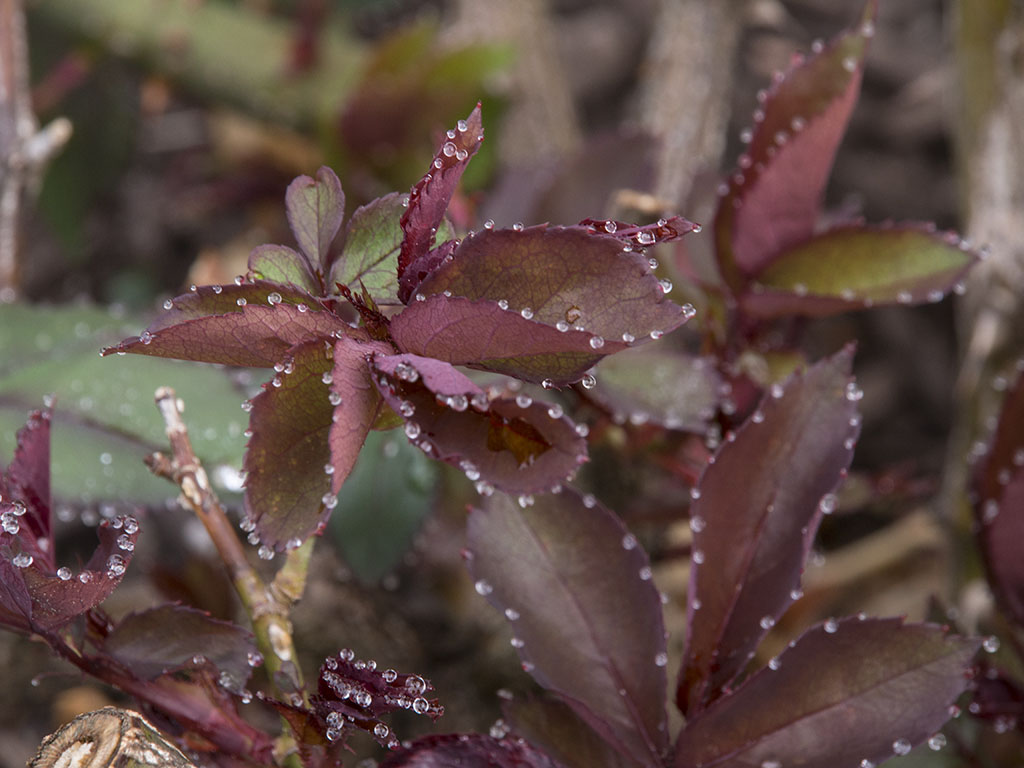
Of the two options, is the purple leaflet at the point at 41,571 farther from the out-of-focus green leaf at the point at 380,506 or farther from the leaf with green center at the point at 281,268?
the out-of-focus green leaf at the point at 380,506

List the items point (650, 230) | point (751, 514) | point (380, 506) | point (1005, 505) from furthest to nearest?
point (380, 506)
point (1005, 505)
point (751, 514)
point (650, 230)

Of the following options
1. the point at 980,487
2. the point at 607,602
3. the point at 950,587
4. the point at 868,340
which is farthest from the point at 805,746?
Answer: the point at 868,340

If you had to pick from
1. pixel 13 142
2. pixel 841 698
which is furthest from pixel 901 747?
pixel 13 142

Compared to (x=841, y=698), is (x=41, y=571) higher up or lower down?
higher up

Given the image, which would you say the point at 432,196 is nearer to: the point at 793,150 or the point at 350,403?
the point at 350,403

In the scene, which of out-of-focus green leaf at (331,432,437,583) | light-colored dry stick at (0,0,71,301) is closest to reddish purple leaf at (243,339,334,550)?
out-of-focus green leaf at (331,432,437,583)

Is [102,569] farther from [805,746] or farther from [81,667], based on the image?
[805,746]

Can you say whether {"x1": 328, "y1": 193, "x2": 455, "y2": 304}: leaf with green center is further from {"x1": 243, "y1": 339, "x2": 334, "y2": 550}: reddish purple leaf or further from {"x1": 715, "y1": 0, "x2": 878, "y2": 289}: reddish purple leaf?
{"x1": 715, "y1": 0, "x2": 878, "y2": 289}: reddish purple leaf
